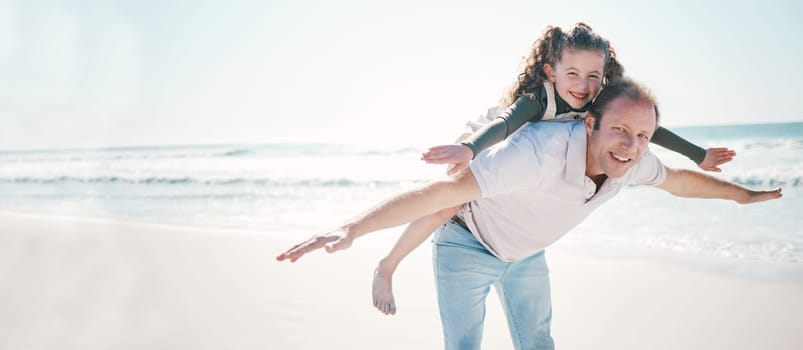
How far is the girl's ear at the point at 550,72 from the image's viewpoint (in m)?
2.97

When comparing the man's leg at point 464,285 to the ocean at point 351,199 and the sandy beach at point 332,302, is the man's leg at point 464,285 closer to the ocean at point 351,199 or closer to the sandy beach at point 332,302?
the sandy beach at point 332,302

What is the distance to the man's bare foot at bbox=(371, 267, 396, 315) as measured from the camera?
270cm

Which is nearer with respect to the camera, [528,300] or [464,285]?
[464,285]

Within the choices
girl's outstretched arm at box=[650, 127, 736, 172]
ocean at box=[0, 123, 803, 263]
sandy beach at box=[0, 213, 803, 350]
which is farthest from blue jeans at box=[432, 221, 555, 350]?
ocean at box=[0, 123, 803, 263]

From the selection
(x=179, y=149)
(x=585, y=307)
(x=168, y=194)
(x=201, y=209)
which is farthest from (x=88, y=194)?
(x=179, y=149)

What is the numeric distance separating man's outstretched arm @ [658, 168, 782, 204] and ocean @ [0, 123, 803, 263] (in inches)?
132

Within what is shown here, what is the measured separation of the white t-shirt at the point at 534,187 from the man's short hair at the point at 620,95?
8 centimetres

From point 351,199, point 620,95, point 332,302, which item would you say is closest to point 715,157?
point 620,95

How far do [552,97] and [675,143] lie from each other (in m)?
0.69

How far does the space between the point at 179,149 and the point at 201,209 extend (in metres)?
29.7

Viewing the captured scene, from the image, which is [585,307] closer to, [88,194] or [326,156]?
[88,194]

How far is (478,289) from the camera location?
2.45 meters

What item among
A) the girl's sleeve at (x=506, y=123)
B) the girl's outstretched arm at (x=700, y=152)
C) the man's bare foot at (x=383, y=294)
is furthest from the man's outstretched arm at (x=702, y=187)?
the man's bare foot at (x=383, y=294)

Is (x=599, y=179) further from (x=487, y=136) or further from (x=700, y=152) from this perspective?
(x=700, y=152)
